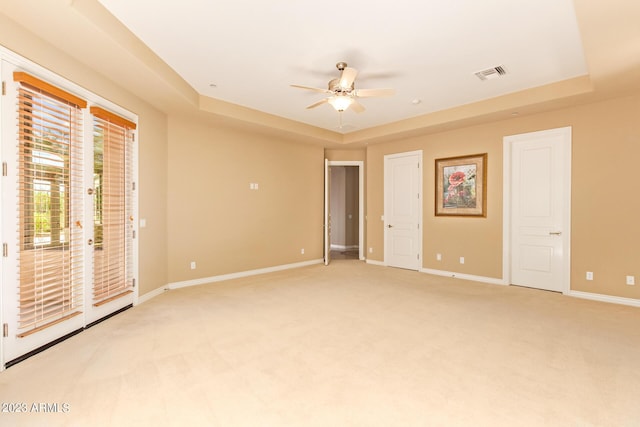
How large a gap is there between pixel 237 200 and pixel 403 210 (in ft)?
11.3

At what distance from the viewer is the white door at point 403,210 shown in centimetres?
644

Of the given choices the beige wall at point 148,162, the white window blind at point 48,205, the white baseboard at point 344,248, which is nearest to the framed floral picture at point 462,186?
the white baseboard at point 344,248

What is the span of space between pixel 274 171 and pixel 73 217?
372 centimetres

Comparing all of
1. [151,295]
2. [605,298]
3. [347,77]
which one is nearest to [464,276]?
[605,298]

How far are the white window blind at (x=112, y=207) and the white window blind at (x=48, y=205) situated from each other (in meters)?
0.27

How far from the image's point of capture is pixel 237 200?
5809 mm

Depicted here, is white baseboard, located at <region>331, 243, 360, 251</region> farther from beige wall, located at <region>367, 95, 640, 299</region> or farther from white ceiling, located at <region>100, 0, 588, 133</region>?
white ceiling, located at <region>100, 0, 588, 133</region>

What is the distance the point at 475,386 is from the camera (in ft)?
7.32

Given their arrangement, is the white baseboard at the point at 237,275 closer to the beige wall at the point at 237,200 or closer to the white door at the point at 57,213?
the beige wall at the point at 237,200

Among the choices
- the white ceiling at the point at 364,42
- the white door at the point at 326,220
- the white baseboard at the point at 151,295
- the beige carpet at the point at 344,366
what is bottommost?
the beige carpet at the point at 344,366

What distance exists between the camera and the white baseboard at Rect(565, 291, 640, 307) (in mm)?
4113

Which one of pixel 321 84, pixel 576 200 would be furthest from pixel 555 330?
pixel 321 84

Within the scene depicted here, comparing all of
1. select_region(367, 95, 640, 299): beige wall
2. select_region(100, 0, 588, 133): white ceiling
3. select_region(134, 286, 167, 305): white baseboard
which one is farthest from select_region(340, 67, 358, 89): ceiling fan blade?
select_region(134, 286, 167, 305): white baseboard

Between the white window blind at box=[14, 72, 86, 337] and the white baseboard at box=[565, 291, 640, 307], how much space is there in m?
6.34
